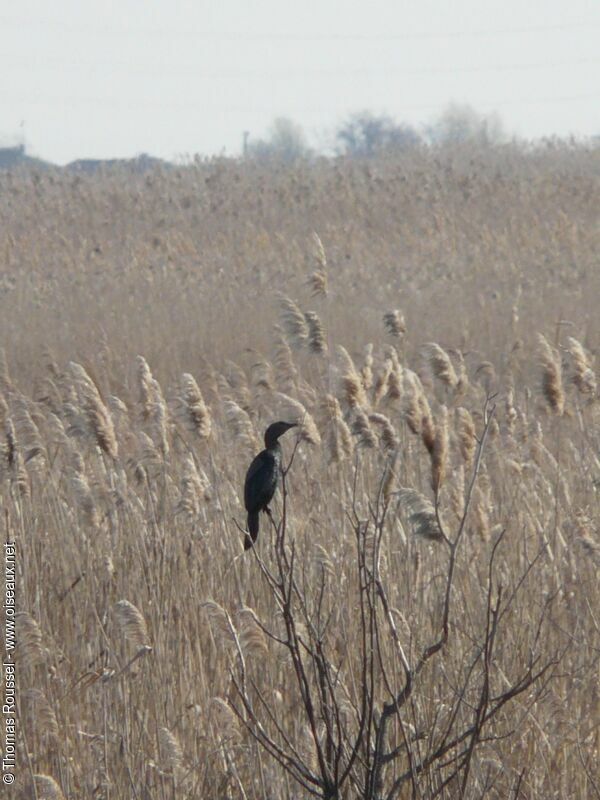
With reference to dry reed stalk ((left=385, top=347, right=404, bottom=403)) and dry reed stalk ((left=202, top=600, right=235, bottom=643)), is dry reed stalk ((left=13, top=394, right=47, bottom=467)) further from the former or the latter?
dry reed stalk ((left=202, top=600, right=235, bottom=643))

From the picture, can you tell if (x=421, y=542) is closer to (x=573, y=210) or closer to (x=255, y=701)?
(x=255, y=701)

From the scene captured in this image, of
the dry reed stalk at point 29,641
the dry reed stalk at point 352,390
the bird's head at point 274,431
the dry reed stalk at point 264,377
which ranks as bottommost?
the dry reed stalk at point 29,641

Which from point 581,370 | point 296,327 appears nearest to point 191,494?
point 296,327

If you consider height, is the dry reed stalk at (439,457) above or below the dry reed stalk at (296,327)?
below

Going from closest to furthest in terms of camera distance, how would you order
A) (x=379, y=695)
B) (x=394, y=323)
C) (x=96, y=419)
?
1. (x=379, y=695)
2. (x=96, y=419)
3. (x=394, y=323)

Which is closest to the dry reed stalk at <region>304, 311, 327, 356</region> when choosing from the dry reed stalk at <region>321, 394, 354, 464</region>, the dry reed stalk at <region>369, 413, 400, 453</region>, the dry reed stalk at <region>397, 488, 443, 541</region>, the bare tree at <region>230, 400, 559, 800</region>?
the dry reed stalk at <region>321, 394, 354, 464</region>

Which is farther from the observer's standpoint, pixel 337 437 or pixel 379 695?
pixel 337 437

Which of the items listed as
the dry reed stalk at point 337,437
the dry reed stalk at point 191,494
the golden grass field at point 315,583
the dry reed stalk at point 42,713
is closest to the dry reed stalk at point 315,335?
the golden grass field at point 315,583

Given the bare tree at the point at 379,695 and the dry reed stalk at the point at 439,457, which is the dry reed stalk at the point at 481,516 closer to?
the bare tree at the point at 379,695

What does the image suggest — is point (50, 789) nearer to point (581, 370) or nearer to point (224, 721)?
point (224, 721)

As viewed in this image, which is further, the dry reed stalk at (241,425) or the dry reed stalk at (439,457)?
the dry reed stalk at (241,425)

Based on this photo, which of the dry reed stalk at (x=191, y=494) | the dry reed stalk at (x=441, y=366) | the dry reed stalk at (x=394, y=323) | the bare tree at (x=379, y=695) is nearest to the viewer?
the bare tree at (x=379, y=695)

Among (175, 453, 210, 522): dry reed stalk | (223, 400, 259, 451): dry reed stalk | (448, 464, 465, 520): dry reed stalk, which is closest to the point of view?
(448, 464, 465, 520): dry reed stalk

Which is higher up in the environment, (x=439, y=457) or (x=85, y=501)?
(x=439, y=457)
